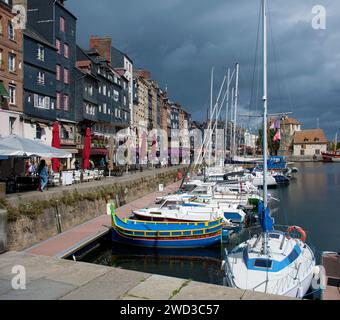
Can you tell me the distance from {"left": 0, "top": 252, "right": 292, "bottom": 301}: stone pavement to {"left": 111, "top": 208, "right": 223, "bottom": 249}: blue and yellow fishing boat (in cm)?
1180

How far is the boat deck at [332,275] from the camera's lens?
11070 mm

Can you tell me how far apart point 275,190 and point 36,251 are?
41491 mm

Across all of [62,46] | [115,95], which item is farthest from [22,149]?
[115,95]

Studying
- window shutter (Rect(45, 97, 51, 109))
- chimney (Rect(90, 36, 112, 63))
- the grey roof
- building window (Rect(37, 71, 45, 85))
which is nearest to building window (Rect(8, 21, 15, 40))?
the grey roof

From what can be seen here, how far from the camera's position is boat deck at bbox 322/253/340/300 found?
36.3ft

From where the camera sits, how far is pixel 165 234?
18.9m

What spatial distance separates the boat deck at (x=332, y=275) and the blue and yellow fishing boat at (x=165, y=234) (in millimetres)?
6826

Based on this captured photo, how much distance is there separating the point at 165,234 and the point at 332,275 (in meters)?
8.87

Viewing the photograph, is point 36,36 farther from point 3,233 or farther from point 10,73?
point 3,233

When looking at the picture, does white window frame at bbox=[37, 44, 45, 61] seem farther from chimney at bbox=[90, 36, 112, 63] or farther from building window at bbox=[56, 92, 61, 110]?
chimney at bbox=[90, 36, 112, 63]

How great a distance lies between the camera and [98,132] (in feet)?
173
